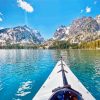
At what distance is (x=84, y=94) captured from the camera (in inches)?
781

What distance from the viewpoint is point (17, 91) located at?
3394 cm

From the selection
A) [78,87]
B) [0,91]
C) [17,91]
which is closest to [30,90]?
[17,91]

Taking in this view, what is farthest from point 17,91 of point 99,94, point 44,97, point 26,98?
point 44,97

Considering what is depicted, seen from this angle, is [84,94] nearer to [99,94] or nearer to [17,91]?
[99,94]

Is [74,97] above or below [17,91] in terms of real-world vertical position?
above

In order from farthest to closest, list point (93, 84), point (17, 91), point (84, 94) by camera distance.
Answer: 1. point (93, 84)
2. point (17, 91)
3. point (84, 94)

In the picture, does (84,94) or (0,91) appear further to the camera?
(0,91)

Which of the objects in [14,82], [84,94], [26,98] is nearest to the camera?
[84,94]

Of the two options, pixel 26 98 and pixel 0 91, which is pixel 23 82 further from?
pixel 26 98

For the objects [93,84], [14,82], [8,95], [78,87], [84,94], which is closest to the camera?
[84,94]

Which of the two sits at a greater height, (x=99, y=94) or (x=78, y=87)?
(x=78, y=87)

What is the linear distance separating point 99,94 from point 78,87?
9.21 metres

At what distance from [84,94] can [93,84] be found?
1916cm

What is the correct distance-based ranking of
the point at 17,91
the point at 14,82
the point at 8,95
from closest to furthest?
the point at 8,95, the point at 17,91, the point at 14,82
